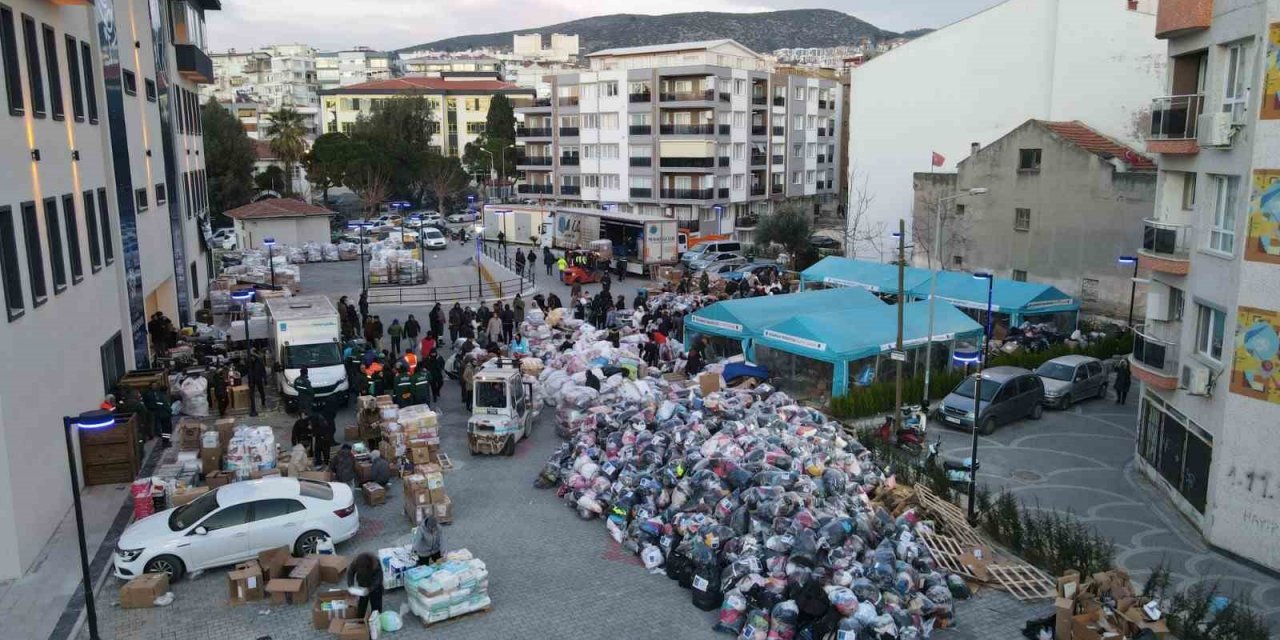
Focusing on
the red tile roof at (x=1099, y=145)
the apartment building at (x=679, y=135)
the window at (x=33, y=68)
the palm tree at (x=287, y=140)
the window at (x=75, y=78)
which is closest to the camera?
the window at (x=33, y=68)

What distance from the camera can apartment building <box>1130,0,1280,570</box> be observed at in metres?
14.4

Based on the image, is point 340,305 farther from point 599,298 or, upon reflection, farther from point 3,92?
point 3,92

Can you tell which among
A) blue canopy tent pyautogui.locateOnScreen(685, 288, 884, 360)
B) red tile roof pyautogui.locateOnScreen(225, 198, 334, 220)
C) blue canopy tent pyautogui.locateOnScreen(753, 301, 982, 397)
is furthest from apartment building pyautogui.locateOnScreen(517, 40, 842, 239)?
blue canopy tent pyautogui.locateOnScreen(753, 301, 982, 397)

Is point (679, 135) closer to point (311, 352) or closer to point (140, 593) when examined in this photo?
point (311, 352)

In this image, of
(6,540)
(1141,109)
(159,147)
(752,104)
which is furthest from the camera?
(752,104)

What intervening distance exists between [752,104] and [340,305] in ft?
143

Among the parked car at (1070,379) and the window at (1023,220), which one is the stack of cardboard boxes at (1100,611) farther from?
the window at (1023,220)

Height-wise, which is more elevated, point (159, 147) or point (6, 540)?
point (159, 147)

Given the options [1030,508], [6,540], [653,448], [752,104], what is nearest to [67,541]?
[6,540]

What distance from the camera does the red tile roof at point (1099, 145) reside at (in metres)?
34.1

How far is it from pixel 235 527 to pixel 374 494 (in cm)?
302

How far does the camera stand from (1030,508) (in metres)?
16.9

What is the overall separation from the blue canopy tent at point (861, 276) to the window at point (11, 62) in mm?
26677

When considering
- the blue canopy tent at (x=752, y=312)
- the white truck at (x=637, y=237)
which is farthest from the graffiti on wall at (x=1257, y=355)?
the white truck at (x=637, y=237)
